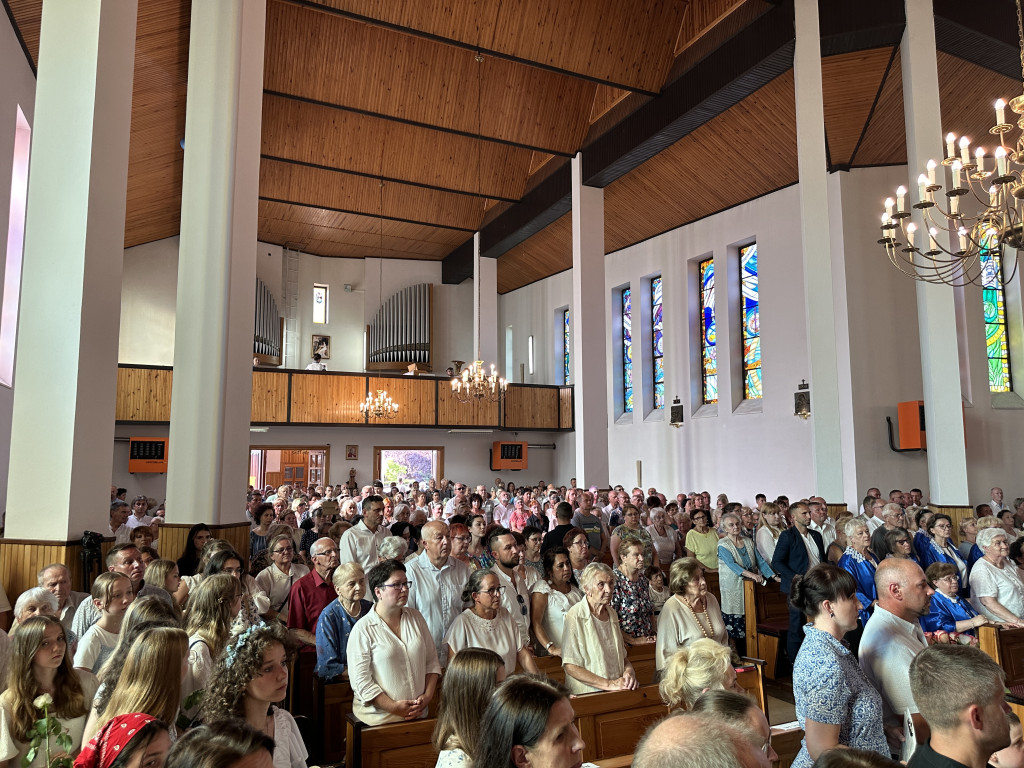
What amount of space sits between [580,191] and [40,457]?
10240mm

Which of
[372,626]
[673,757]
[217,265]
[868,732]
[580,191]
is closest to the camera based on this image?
[673,757]

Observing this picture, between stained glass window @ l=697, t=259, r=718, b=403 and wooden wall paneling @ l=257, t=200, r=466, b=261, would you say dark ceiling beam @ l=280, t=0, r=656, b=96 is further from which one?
wooden wall paneling @ l=257, t=200, r=466, b=261

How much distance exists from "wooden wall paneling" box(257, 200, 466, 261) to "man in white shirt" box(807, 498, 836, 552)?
1201cm

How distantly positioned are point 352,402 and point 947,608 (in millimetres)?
13105

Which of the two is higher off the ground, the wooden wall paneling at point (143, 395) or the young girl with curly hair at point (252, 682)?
the wooden wall paneling at point (143, 395)

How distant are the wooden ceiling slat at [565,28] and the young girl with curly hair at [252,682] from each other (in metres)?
9.30

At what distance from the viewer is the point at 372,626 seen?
3.64 metres

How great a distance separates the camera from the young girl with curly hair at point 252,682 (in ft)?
8.04

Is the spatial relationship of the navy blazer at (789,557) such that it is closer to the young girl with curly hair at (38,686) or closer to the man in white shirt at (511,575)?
the man in white shirt at (511,575)

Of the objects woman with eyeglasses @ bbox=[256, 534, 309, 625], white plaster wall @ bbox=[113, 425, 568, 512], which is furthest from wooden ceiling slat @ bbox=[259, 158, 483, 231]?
woman with eyeglasses @ bbox=[256, 534, 309, 625]

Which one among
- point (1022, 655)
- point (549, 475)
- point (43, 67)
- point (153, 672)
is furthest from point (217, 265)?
point (549, 475)

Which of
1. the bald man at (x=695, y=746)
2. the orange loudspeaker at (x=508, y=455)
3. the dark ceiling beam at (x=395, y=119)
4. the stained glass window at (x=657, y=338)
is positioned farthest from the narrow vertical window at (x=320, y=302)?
the bald man at (x=695, y=746)

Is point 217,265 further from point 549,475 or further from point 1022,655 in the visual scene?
point 549,475

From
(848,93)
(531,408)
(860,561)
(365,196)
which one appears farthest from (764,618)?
(365,196)
